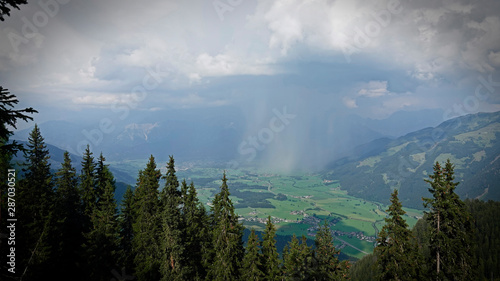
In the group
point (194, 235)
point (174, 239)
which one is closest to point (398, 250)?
point (174, 239)

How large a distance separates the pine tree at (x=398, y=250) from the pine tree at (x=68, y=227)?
30170mm

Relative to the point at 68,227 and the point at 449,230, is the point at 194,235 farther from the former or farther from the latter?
the point at 449,230

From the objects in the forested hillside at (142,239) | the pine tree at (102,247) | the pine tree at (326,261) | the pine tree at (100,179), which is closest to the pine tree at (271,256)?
the forested hillside at (142,239)

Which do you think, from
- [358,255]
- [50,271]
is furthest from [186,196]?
[358,255]

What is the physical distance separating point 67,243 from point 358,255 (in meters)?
153

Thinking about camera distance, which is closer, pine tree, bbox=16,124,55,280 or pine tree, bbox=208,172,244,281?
pine tree, bbox=16,124,55,280

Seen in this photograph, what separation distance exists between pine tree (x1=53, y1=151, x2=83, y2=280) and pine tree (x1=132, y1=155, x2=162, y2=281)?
627 cm

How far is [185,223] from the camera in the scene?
28.4 meters

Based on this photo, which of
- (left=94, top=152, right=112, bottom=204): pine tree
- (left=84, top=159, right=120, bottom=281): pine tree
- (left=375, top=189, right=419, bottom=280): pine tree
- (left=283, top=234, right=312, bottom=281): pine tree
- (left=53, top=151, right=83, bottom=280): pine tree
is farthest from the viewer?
(left=94, top=152, right=112, bottom=204): pine tree

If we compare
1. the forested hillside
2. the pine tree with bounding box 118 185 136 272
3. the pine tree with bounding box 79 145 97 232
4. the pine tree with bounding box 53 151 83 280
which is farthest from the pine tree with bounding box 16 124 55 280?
the pine tree with bounding box 118 185 136 272

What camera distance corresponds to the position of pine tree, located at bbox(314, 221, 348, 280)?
22.4m

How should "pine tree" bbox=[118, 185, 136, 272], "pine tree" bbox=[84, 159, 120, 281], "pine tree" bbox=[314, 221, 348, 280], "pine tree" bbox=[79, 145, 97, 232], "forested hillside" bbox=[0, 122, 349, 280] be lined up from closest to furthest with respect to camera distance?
1. "pine tree" bbox=[314, 221, 348, 280]
2. "forested hillside" bbox=[0, 122, 349, 280]
3. "pine tree" bbox=[84, 159, 120, 281]
4. "pine tree" bbox=[79, 145, 97, 232]
5. "pine tree" bbox=[118, 185, 136, 272]

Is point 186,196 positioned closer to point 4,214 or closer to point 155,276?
point 155,276

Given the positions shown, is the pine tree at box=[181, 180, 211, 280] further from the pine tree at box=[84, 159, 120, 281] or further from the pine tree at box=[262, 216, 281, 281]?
the pine tree at box=[84, 159, 120, 281]
